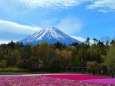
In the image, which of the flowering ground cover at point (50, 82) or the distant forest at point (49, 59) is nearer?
the flowering ground cover at point (50, 82)

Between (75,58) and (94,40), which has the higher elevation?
(94,40)

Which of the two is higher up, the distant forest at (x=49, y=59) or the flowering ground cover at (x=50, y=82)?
the distant forest at (x=49, y=59)

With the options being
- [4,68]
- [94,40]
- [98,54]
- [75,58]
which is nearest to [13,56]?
[4,68]

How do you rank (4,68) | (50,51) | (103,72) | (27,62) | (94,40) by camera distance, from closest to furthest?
(103,72), (4,68), (27,62), (50,51), (94,40)

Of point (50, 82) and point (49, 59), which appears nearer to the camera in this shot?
point (50, 82)

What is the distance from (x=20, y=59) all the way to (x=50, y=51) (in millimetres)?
7669

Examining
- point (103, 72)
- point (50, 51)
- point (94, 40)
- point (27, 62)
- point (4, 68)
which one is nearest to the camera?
point (103, 72)

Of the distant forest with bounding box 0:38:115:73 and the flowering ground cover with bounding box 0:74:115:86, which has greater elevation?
the distant forest with bounding box 0:38:115:73

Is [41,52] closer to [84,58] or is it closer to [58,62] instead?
[58,62]

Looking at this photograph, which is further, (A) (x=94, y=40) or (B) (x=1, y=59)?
(A) (x=94, y=40)

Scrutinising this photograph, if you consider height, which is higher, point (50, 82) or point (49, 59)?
point (49, 59)

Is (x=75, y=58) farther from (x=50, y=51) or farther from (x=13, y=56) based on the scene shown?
(x=13, y=56)

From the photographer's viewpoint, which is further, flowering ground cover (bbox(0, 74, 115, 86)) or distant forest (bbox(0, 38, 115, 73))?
distant forest (bbox(0, 38, 115, 73))

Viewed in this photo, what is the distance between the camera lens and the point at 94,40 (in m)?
94.1
